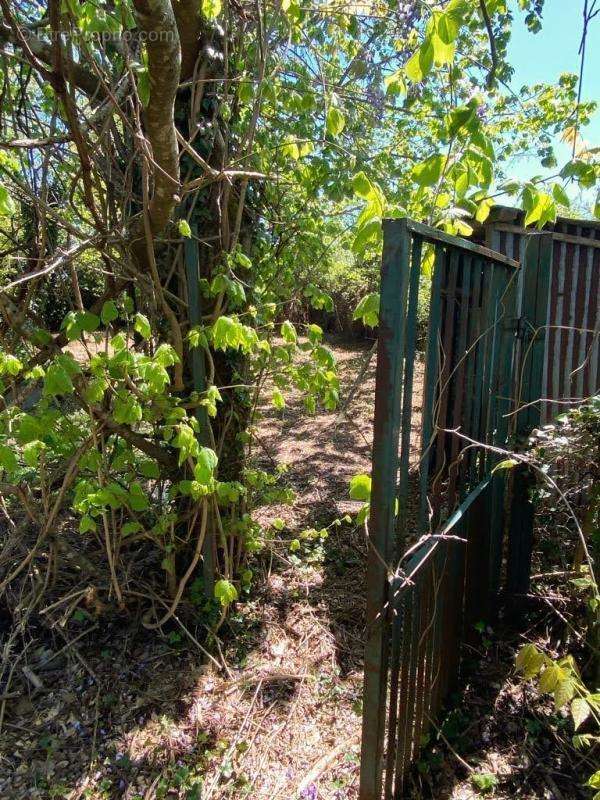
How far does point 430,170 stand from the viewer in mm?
1744

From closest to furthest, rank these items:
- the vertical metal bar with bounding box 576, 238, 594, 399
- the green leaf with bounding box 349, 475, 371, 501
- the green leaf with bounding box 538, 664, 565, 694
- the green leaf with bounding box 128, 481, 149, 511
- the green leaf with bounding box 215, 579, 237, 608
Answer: the green leaf with bounding box 538, 664, 565, 694, the green leaf with bounding box 349, 475, 371, 501, the green leaf with bounding box 128, 481, 149, 511, the green leaf with bounding box 215, 579, 237, 608, the vertical metal bar with bounding box 576, 238, 594, 399

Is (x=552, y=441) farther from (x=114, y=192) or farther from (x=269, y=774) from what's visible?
(x=114, y=192)

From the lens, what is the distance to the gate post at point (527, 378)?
2998 mm

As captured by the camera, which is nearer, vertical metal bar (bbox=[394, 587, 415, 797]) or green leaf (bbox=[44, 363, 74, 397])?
vertical metal bar (bbox=[394, 587, 415, 797])

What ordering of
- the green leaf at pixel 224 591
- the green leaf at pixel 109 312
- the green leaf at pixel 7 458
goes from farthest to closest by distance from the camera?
1. the green leaf at pixel 224 591
2. the green leaf at pixel 109 312
3. the green leaf at pixel 7 458

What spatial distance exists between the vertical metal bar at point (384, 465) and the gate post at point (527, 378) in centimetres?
173

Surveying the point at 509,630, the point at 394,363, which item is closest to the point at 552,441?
the point at 509,630

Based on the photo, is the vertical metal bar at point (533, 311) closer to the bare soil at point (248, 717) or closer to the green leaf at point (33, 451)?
the bare soil at point (248, 717)

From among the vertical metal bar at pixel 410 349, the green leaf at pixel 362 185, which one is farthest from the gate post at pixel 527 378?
the vertical metal bar at pixel 410 349

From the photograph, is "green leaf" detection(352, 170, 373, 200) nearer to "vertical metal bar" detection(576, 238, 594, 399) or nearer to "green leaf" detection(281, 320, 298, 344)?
"green leaf" detection(281, 320, 298, 344)

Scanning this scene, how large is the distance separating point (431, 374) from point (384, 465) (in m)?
0.43

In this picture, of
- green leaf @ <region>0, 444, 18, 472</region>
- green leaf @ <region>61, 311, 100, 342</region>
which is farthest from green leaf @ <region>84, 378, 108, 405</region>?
green leaf @ <region>0, 444, 18, 472</region>

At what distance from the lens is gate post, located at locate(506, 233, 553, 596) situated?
9.84ft

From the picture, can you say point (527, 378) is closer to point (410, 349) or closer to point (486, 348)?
point (486, 348)
